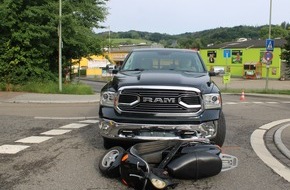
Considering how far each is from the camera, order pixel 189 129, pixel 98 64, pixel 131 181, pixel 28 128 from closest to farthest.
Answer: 1. pixel 131 181
2. pixel 189 129
3. pixel 28 128
4. pixel 98 64

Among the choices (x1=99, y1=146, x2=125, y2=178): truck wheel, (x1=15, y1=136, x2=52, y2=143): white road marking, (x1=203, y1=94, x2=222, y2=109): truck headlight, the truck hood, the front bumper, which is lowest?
(x1=15, y1=136, x2=52, y2=143): white road marking

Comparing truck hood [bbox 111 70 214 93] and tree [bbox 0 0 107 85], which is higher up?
tree [bbox 0 0 107 85]

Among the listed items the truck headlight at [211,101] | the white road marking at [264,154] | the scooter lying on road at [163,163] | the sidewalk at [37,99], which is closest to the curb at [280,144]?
the white road marking at [264,154]

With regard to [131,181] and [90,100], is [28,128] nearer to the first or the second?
[131,181]

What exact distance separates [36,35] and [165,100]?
46.1 ft

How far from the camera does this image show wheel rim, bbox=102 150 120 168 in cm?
564

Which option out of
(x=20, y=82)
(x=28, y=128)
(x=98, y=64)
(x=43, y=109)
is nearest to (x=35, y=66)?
(x=20, y=82)

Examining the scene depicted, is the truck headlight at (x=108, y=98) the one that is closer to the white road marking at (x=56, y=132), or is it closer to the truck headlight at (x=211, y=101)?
the truck headlight at (x=211, y=101)

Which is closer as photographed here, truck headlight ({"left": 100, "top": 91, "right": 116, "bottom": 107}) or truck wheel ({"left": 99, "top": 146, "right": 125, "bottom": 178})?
truck wheel ({"left": 99, "top": 146, "right": 125, "bottom": 178})

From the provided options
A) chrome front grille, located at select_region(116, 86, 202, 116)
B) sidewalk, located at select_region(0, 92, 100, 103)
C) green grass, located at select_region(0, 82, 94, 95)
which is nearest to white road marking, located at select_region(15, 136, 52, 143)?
chrome front grille, located at select_region(116, 86, 202, 116)

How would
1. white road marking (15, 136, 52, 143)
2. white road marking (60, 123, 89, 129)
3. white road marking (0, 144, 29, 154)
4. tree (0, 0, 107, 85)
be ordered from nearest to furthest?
white road marking (0, 144, 29, 154)
white road marking (15, 136, 52, 143)
white road marking (60, 123, 89, 129)
tree (0, 0, 107, 85)

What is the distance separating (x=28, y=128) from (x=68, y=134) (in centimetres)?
127

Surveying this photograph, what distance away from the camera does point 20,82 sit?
65.5ft

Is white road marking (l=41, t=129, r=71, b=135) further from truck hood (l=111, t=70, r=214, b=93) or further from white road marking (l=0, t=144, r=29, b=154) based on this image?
truck hood (l=111, t=70, r=214, b=93)
